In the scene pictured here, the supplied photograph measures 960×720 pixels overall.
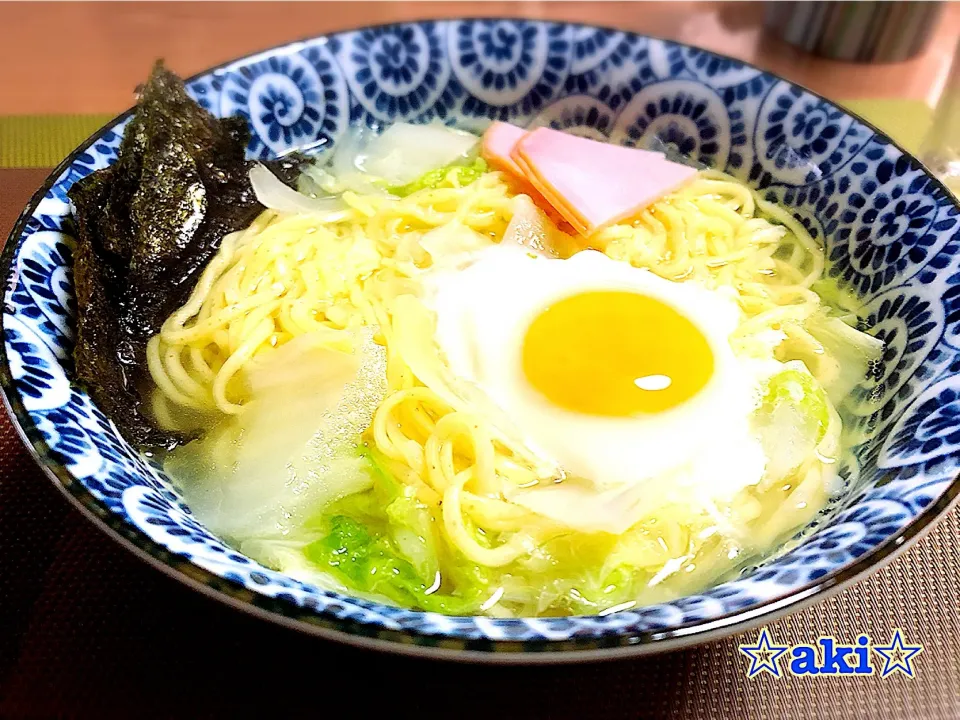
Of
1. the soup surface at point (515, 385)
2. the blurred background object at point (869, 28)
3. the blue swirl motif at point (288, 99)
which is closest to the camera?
the soup surface at point (515, 385)

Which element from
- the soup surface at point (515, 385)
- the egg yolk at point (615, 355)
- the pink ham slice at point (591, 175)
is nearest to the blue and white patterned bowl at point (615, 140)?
the soup surface at point (515, 385)

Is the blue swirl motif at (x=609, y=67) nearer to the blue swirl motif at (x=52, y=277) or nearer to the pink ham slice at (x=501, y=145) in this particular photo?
the pink ham slice at (x=501, y=145)

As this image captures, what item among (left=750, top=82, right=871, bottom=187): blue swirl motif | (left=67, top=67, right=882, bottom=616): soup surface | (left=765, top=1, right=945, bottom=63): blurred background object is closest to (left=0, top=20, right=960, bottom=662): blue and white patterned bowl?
(left=750, top=82, right=871, bottom=187): blue swirl motif

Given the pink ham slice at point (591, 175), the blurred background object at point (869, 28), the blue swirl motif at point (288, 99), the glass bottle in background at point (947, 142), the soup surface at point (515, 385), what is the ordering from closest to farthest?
1. the soup surface at point (515, 385)
2. the pink ham slice at point (591, 175)
3. the blue swirl motif at point (288, 99)
4. the glass bottle in background at point (947, 142)
5. the blurred background object at point (869, 28)

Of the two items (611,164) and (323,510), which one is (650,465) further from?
(611,164)

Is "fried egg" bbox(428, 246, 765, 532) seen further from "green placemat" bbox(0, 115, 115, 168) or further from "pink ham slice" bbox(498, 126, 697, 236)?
"green placemat" bbox(0, 115, 115, 168)

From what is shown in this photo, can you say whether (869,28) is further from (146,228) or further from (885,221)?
(146,228)

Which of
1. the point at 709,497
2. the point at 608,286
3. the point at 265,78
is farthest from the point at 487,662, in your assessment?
the point at 265,78

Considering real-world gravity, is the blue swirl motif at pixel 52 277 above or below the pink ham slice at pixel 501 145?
below
